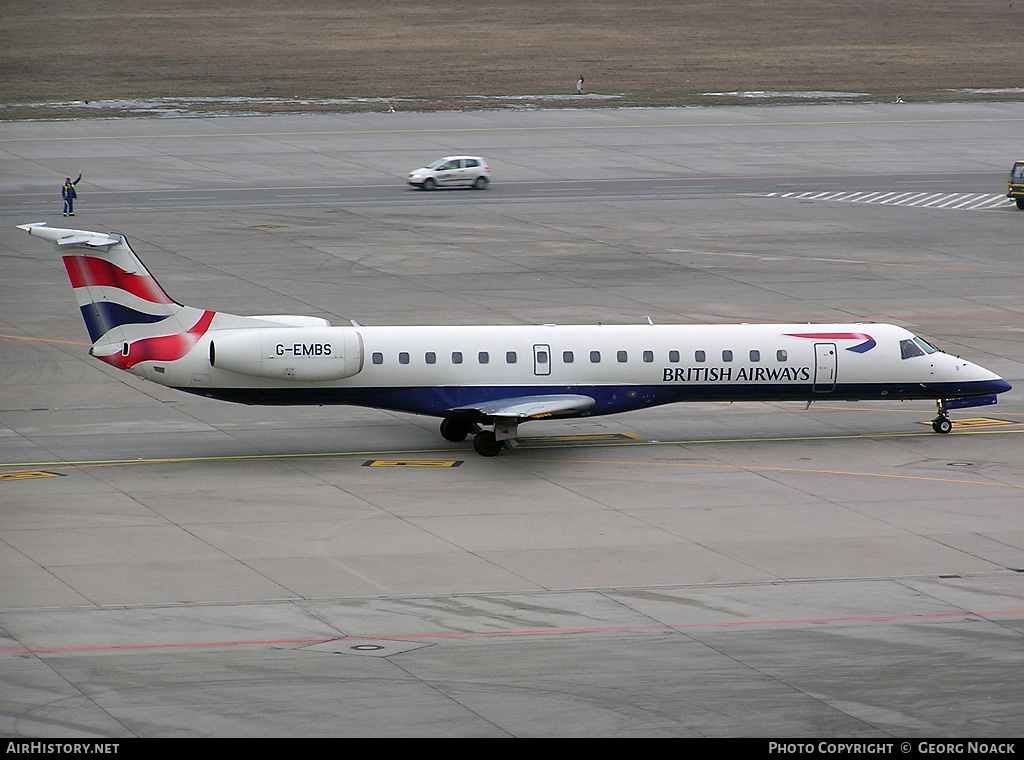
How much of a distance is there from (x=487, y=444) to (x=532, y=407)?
1584mm

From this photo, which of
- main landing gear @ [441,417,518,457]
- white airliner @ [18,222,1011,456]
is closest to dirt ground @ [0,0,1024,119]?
white airliner @ [18,222,1011,456]

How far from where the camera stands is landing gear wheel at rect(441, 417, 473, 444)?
39688 millimetres

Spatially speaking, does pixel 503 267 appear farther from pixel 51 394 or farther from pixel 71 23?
pixel 71 23

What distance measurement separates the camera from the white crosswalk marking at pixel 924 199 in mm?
77625

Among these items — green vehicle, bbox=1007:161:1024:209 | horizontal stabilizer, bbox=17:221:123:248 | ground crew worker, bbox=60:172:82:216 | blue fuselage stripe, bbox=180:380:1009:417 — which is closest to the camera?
horizontal stabilizer, bbox=17:221:123:248

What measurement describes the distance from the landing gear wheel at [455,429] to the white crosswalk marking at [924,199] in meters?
42.8

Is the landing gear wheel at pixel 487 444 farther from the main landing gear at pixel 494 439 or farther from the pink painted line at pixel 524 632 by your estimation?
the pink painted line at pixel 524 632

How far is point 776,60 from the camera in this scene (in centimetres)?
12544

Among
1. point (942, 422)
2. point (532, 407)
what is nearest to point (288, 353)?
point (532, 407)

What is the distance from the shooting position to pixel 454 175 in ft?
267

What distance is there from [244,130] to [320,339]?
62.3 m

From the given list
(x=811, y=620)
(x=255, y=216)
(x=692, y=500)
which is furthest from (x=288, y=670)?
(x=255, y=216)

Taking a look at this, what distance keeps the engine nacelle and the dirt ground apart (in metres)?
68.3

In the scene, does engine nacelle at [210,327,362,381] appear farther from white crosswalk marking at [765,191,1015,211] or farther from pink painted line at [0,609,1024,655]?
white crosswalk marking at [765,191,1015,211]
